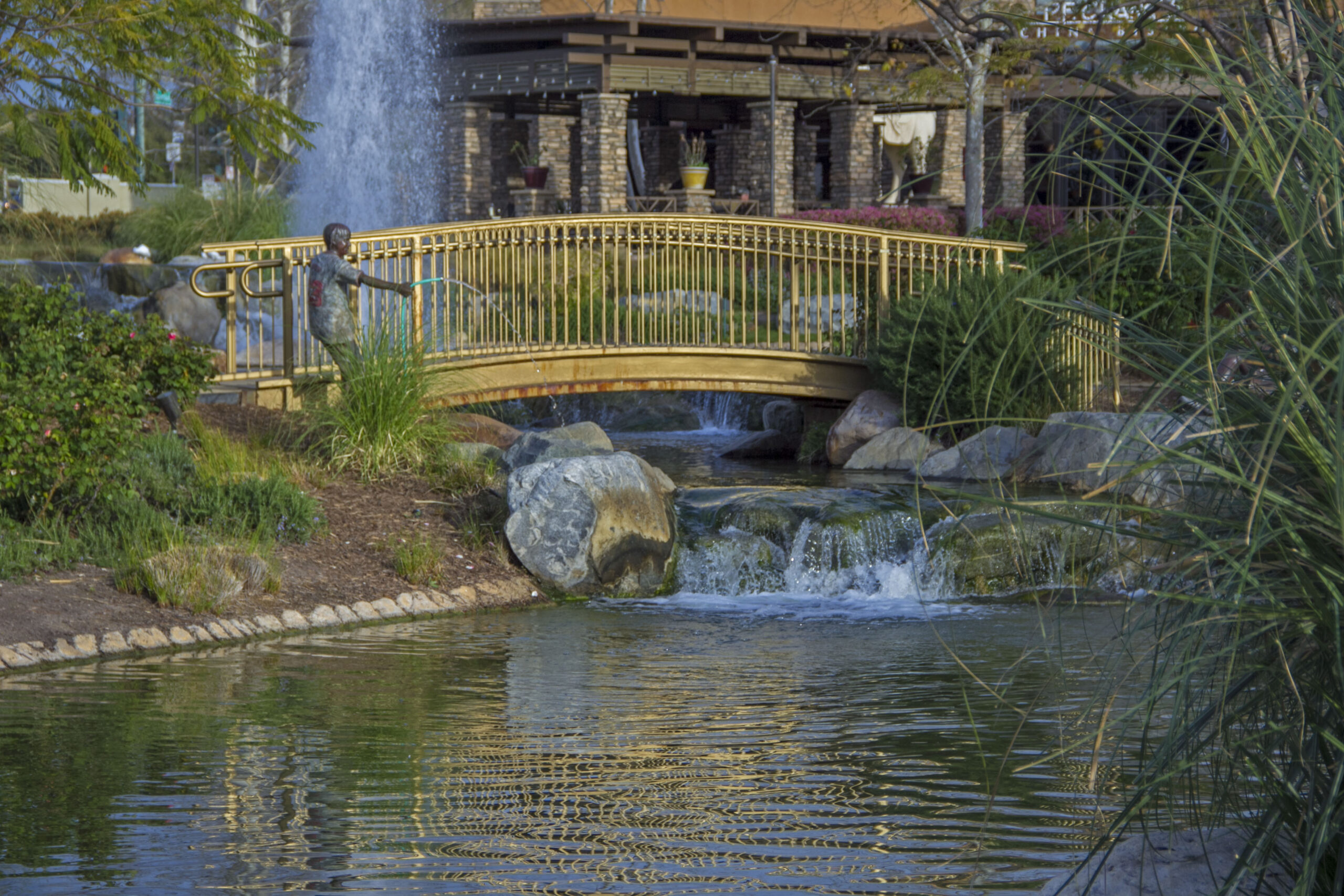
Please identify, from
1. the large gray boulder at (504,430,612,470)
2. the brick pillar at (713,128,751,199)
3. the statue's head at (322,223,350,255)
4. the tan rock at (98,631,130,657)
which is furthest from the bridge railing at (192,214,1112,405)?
the brick pillar at (713,128,751,199)

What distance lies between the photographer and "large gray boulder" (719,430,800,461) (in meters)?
18.5

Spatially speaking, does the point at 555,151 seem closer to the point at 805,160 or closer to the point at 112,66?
the point at 805,160

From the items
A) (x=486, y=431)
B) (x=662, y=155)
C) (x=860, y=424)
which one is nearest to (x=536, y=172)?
(x=662, y=155)

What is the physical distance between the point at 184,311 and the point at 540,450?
10587 mm

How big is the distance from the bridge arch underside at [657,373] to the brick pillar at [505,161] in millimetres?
17701

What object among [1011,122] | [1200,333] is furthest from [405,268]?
[1011,122]

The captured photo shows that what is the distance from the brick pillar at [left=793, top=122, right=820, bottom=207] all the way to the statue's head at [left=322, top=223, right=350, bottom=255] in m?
24.2

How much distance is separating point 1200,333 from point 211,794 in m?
4.02

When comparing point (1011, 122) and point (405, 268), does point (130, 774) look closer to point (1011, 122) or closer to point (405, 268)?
point (405, 268)

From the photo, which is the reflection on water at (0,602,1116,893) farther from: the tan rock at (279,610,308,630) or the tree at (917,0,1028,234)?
the tree at (917,0,1028,234)

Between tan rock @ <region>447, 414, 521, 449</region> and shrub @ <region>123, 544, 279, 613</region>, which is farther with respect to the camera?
tan rock @ <region>447, 414, 521, 449</region>

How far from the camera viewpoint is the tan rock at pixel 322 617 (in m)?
9.43

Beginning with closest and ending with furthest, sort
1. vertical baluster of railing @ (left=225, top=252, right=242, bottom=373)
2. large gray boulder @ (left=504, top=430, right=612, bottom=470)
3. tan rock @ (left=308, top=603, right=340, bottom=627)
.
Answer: tan rock @ (left=308, top=603, right=340, bottom=627) → large gray boulder @ (left=504, top=430, right=612, bottom=470) → vertical baluster of railing @ (left=225, top=252, right=242, bottom=373)

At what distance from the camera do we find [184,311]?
69.7 feet
